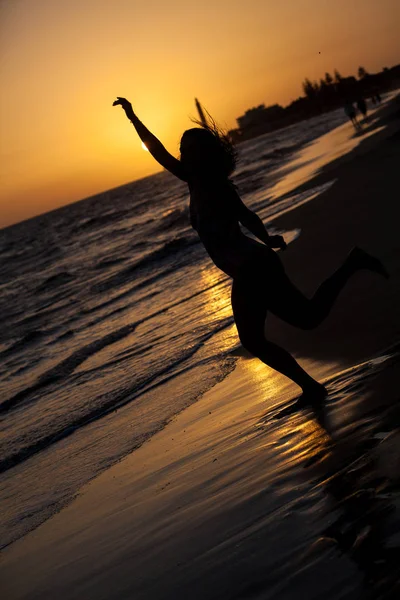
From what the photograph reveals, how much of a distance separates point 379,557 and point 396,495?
0.36 metres

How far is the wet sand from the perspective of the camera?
2549mm

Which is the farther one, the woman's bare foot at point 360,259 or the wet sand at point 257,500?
the woman's bare foot at point 360,259

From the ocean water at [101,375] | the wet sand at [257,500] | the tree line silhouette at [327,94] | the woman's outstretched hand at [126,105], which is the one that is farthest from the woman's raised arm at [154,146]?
the tree line silhouette at [327,94]

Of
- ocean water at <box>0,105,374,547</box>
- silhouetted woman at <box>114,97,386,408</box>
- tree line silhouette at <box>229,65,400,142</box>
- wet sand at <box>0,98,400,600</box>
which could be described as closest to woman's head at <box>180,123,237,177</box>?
silhouetted woman at <box>114,97,386,408</box>

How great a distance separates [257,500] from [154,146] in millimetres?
2432

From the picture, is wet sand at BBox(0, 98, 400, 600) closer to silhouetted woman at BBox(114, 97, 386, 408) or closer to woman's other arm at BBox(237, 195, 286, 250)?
silhouetted woman at BBox(114, 97, 386, 408)

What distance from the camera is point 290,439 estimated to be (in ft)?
12.7

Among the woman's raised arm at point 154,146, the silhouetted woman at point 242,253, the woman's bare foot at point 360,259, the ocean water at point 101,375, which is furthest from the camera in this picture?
the ocean water at point 101,375

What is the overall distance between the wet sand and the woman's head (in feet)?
5.59

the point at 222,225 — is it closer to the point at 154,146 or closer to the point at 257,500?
the point at 154,146

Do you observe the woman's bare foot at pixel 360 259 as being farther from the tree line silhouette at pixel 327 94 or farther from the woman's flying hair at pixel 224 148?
the tree line silhouette at pixel 327 94

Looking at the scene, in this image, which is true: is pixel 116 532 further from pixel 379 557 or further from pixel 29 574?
pixel 379 557

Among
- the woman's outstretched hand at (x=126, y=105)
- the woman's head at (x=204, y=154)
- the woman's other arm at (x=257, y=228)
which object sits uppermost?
the woman's outstretched hand at (x=126, y=105)

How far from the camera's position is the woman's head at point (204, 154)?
4.17 meters
